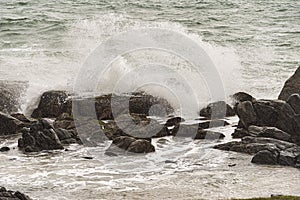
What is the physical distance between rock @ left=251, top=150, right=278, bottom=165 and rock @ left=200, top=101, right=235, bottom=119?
5.59m

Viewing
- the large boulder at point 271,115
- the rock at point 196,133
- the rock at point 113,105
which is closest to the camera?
the large boulder at point 271,115

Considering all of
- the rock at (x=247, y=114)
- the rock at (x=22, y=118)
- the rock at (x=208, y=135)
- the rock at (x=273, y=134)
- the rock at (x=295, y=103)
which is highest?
the rock at (x=295, y=103)

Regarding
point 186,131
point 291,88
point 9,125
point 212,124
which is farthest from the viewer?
point 291,88

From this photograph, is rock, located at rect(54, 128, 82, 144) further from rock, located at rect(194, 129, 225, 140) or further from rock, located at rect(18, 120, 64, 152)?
rock, located at rect(194, 129, 225, 140)

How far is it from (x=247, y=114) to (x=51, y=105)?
7.54 metres

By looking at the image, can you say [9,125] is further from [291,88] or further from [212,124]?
[291,88]

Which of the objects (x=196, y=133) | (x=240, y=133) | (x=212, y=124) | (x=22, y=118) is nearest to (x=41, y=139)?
(x=22, y=118)

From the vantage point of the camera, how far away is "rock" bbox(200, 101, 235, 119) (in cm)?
2132

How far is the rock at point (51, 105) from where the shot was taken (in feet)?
72.4

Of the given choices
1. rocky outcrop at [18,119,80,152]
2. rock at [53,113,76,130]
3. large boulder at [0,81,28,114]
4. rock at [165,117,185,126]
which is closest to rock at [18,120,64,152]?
rocky outcrop at [18,119,80,152]

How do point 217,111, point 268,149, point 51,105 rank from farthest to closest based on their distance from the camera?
1. point 51,105
2. point 217,111
3. point 268,149

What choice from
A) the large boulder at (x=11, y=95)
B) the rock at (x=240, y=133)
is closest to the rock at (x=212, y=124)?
the rock at (x=240, y=133)

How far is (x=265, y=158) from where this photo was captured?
611 inches

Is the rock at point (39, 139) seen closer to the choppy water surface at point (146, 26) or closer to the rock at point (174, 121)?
the choppy water surface at point (146, 26)
